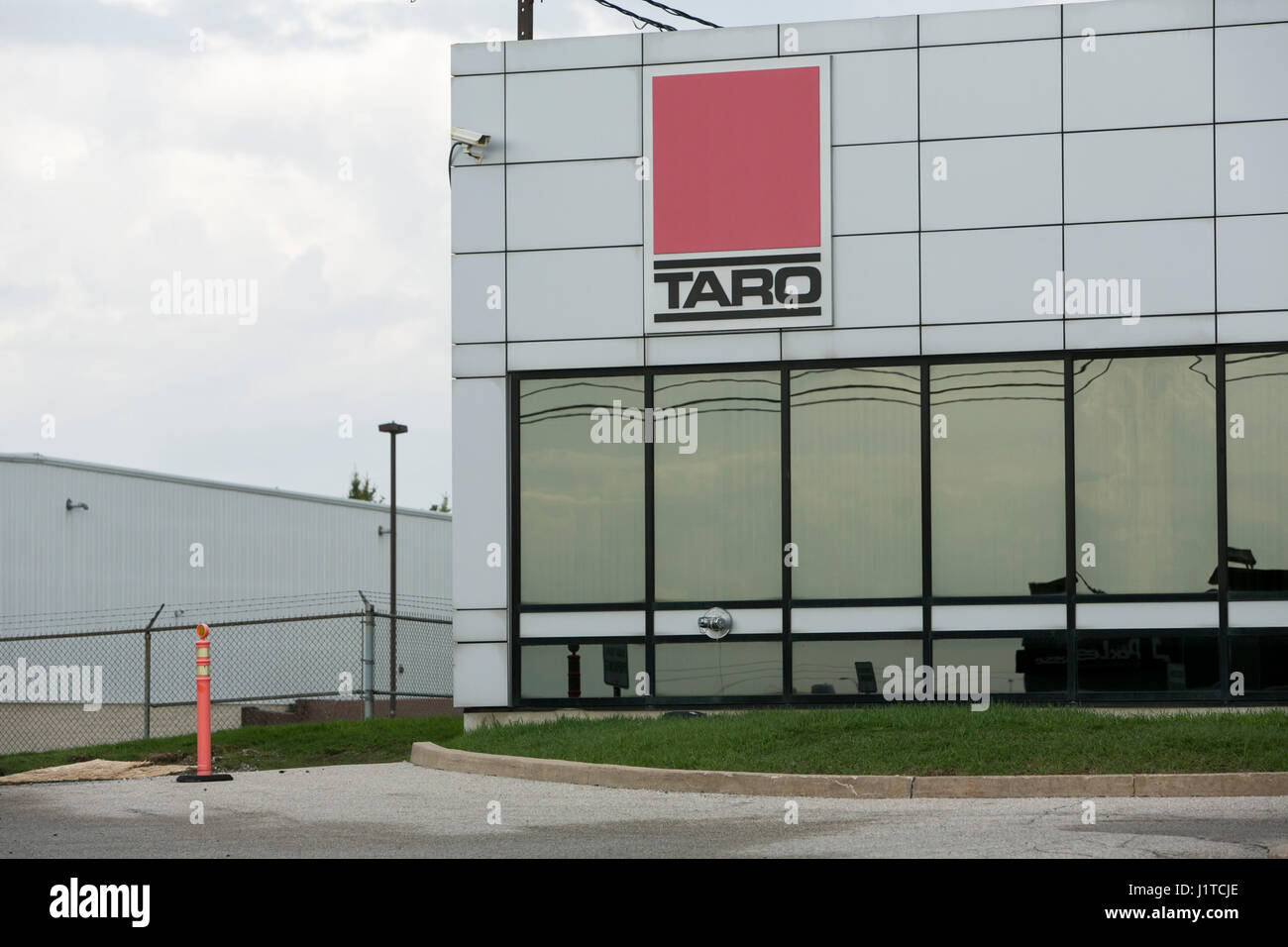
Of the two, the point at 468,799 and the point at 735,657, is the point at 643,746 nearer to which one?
the point at 468,799

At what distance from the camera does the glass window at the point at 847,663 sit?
1622cm

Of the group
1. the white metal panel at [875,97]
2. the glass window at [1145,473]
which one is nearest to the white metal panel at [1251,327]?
the glass window at [1145,473]

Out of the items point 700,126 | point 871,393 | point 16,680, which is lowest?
point 16,680

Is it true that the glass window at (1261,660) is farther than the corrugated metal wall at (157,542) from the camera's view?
No

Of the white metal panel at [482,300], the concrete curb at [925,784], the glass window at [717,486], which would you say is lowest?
the concrete curb at [925,784]

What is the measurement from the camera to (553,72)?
17.3m

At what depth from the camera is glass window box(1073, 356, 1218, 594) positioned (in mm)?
16000

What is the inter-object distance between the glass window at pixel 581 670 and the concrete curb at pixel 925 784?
389 centimetres

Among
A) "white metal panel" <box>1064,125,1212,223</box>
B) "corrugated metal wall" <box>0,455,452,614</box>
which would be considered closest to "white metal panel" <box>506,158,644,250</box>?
"white metal panel" <box>1064,125,1212,223</box>

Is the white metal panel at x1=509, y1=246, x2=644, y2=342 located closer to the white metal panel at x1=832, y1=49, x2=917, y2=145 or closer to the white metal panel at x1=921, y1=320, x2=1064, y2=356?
the white metal panel at x1=832, y1=49, x2=917, y2=145

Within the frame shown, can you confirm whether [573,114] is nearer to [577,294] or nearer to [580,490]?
[577,294]

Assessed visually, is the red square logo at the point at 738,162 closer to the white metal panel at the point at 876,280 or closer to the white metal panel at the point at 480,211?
the white metal panel at the point at 876,280
